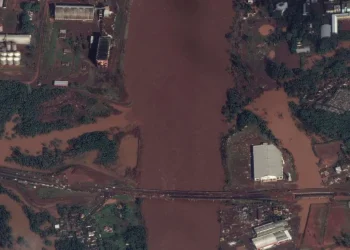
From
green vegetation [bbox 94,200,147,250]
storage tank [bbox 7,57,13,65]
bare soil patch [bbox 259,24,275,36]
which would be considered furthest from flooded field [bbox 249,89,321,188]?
storage tank [bbox 7,57,13,65]

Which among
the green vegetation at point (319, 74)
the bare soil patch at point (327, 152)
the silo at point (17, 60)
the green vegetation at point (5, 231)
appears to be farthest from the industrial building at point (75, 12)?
the bare soil patch at point (327, 152)

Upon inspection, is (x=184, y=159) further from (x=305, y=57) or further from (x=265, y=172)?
(x=305, y=57)

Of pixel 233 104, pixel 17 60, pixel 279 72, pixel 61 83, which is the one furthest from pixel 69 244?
pixel 279 72

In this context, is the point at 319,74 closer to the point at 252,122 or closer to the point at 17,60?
the point at 252,122

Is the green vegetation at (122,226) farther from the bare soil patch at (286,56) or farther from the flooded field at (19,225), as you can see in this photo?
the bare soil patch at (286,56)

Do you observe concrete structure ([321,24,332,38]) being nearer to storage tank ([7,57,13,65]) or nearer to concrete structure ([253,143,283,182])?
concrete structure ([253,143,283,182])
